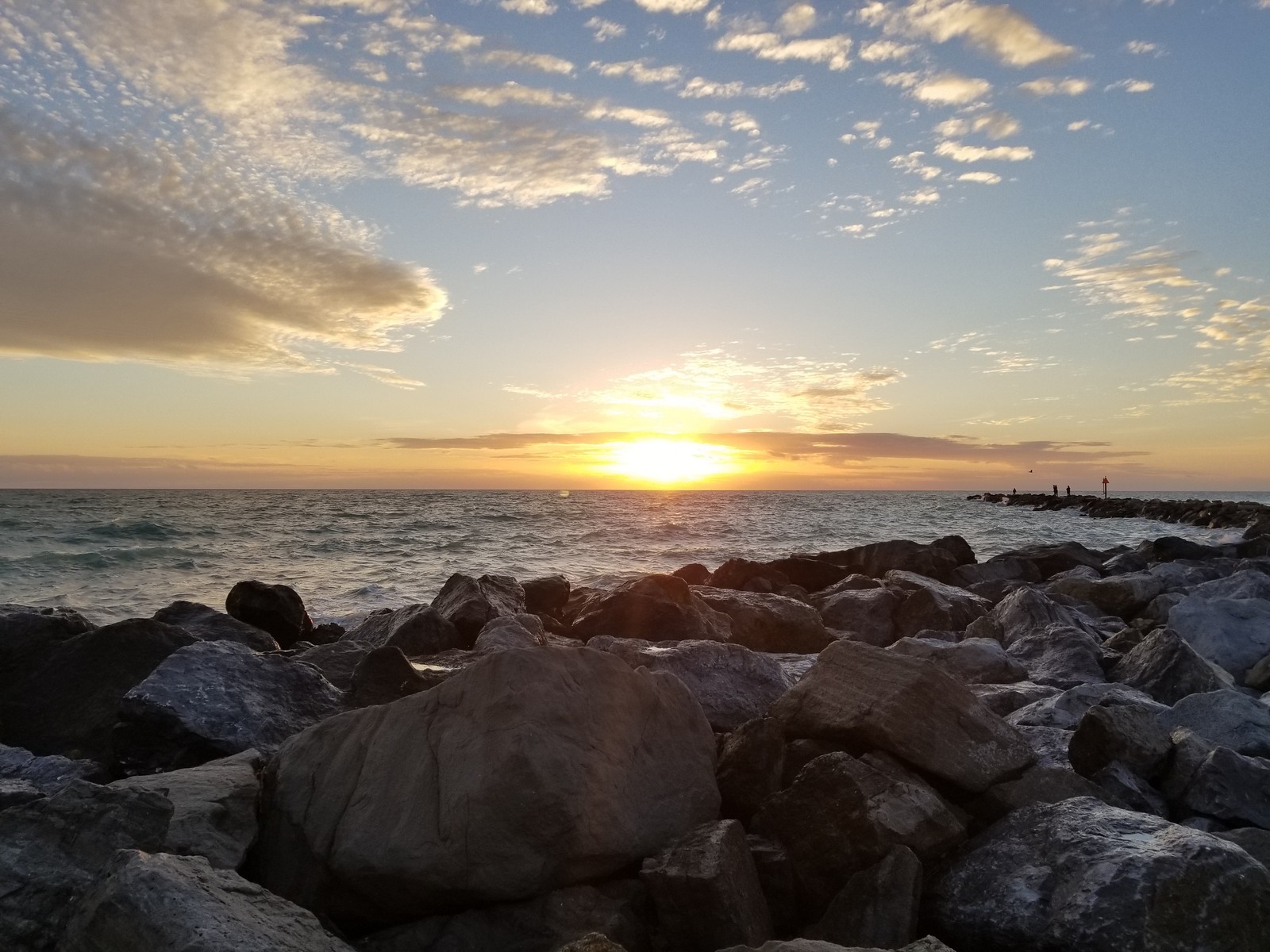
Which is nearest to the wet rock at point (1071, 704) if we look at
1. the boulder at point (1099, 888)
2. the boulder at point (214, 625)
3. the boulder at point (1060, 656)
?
the boulder at point (1060, 656)

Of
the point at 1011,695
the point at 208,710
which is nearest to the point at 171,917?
the point at 208,710

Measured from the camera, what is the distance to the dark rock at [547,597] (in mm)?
14078

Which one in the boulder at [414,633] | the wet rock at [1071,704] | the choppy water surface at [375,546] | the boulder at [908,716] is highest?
the boulder at [908,716]

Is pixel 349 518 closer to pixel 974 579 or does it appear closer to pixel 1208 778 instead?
pixel 974 579

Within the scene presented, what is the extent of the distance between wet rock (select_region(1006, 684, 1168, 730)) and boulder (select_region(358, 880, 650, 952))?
11.1ft

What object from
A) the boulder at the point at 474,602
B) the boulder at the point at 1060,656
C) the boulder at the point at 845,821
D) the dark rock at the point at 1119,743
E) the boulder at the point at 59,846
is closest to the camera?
the boulder at the point at 59,846

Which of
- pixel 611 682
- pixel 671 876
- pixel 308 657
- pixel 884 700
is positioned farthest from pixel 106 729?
pixel 884 700

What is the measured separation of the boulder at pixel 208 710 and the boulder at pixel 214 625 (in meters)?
3.86

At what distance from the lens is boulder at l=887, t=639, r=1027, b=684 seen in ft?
25.2

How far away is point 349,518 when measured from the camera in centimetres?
5225

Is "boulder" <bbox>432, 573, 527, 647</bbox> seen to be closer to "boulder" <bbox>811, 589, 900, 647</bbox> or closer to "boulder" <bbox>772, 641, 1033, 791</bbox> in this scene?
"boulder" <bbox>811, 589, 900, 647</bbox>

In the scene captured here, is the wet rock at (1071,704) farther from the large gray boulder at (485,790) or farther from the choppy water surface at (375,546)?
the choppy water surface at (375,546)

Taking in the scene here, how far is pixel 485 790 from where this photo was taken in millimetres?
3926

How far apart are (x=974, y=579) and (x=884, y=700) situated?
547 inches
